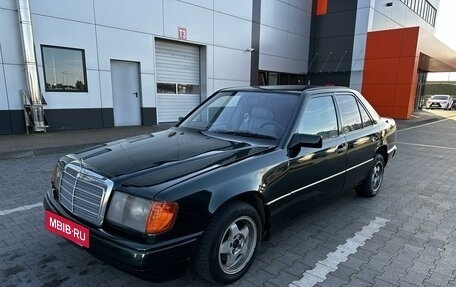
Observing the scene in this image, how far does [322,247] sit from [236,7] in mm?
14039

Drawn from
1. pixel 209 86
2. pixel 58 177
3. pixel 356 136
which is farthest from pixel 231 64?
pixel 58 177

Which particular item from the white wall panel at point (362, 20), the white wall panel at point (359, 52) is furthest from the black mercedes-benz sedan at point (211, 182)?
the white wall panel at point (362, 20)

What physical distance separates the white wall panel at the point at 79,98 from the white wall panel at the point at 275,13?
991 centimetres

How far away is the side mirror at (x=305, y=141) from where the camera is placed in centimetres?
280

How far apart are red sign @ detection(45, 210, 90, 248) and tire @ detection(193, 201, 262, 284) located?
2.68 feet

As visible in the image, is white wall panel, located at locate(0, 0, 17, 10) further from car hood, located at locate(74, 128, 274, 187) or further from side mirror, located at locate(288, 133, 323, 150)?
side mirror, located at locate(288, 133, 323, 150)

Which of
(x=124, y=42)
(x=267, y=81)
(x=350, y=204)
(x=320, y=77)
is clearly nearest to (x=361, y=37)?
(x=320, y=77)

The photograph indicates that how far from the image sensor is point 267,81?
61.2ft

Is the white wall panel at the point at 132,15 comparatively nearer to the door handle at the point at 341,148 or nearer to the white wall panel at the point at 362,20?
the door handle at the point at 341,148

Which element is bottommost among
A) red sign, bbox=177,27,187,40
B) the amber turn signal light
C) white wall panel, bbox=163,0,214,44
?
the amber turn signal light

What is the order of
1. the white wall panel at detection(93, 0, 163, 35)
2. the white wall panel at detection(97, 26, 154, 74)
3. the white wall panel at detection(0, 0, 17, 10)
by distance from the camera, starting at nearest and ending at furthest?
the white wall panel at detection(0, 0, 17, 10), the white wall panel at detection(93, 0, 163, 35), the white wall panel at detection(97, 26, 154, 74)

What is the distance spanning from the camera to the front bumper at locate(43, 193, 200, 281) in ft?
6.53

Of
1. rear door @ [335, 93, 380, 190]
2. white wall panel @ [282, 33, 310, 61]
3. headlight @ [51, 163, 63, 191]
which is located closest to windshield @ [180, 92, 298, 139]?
rear door @ [335, 93, 380, 190]

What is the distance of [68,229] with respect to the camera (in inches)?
93.5
